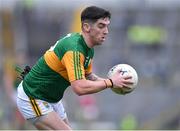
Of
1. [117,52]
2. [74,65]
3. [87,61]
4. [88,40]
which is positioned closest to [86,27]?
[88,40]

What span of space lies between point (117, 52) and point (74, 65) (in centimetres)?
1339

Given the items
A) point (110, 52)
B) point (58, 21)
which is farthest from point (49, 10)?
point (110, 52)

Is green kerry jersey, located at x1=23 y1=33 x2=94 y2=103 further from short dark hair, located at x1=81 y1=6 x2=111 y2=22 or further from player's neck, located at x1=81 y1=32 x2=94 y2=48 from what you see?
short dark hair, located at x1=81 y1=6 x2=111 y2=22

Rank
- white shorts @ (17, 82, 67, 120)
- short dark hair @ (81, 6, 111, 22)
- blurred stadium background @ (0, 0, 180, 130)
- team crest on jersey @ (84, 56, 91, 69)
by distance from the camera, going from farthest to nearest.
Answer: blurred stadium background @ (0, 0, 180, 130)
white shorts @ (17, 82, 67, 120)
team crest on jersey @ (84, 56, 91, 69)
short dark hair @ (81, 6, 111, 22)

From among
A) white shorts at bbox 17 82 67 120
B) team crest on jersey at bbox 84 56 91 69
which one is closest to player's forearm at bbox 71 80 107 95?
team crest on jersey at bbox 84 56 91 69

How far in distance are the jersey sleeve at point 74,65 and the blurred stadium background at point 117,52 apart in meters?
8.96

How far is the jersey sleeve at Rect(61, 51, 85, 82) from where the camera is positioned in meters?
9.94

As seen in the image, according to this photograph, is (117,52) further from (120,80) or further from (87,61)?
(120,80)

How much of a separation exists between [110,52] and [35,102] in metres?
12.8

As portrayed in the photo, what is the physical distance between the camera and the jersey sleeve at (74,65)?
9.94m

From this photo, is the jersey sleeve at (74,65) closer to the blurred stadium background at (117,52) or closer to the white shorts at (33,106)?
the white shorts at (33,106)

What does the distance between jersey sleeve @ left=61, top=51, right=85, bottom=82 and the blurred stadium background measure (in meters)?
8.96

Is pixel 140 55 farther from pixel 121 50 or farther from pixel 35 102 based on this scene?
pixel 35 102

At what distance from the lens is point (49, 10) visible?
25484 millimetres
